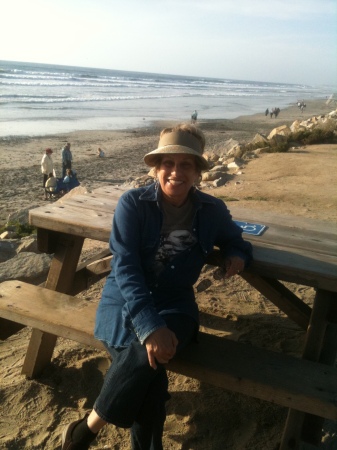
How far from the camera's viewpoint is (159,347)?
6.23 ft

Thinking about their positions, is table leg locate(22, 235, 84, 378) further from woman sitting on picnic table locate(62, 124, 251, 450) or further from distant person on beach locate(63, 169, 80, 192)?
distant person on beach locate(63, 169, 80, 192)

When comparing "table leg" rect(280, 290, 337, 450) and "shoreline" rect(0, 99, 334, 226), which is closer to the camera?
"table leg" rect(280, 290, 337, 450)

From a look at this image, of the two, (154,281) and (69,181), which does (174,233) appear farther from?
(69,181)

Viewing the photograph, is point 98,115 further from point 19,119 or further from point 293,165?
point 293,165

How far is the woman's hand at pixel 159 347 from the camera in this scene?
74.7 inches

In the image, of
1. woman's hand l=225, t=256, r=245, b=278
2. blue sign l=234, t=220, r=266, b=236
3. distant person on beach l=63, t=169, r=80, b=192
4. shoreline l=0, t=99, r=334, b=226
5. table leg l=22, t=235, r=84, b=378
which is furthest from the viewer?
shoreline l=0, t=99, r=334, b=226

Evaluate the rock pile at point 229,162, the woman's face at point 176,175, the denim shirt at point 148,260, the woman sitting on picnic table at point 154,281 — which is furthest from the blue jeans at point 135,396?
the rock pile at point 229,162

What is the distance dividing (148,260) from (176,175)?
0.46 metres

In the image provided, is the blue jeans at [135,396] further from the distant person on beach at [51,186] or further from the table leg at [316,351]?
the distant person on beach at [51,186]

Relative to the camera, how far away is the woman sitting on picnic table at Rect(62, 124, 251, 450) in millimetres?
1918

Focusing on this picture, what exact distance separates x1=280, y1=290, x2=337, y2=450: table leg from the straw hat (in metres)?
1.04

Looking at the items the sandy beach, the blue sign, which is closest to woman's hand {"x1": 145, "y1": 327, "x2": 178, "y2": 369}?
the sandy beach

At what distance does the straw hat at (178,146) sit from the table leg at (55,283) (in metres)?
1.06

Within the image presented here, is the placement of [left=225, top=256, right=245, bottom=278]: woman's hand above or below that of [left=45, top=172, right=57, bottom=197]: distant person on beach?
above
